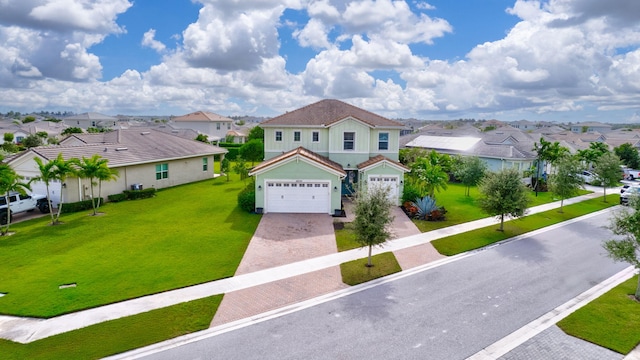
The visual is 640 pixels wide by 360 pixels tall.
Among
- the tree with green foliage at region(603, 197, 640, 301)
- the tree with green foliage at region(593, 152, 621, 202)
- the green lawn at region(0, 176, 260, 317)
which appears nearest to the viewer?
the green lawn at region(0, 176, 260, 317)

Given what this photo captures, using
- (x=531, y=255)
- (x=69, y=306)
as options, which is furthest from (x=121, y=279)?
(x=531, y=255)

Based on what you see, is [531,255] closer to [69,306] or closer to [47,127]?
[69,306]

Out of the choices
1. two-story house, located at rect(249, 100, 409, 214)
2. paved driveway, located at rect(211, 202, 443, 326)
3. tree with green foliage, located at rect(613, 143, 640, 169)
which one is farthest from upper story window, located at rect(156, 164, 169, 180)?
tree with green foliage, located at rect(613, 143, 640, 169)

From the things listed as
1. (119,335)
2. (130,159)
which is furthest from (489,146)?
(119,335)

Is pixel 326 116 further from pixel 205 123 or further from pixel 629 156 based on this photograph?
pixel 205 123

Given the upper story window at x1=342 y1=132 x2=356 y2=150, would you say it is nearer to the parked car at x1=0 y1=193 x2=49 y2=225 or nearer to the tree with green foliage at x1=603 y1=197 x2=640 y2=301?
the tree with green foliage at x1=603 y1=197 x2=640 y2=301
